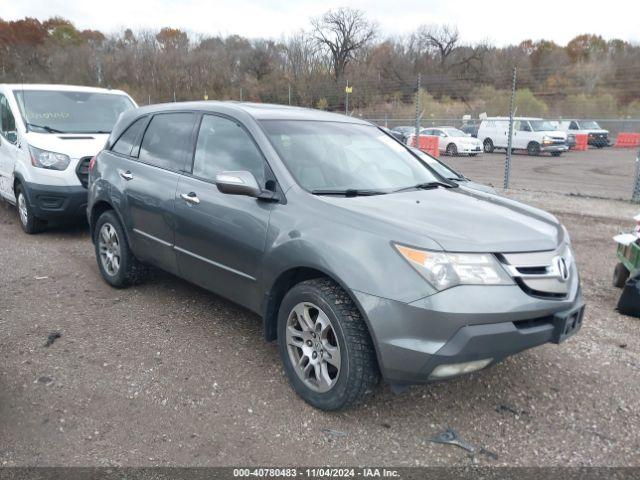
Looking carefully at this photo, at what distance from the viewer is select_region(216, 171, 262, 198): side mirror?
3295 millimetres

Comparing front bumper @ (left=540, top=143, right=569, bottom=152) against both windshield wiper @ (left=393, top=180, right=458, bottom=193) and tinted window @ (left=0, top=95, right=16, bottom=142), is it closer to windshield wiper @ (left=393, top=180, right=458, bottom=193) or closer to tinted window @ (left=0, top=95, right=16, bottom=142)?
tinted window @ (left=0, top=95, right=16, bottom=142)

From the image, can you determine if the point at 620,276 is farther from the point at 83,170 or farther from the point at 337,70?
the point at 337,70

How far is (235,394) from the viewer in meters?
3.32

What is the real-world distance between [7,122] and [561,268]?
7499mm

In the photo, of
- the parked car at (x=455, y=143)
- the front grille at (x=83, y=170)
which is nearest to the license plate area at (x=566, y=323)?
the front grille at (x=83, y=170)

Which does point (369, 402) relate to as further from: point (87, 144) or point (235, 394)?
point (87, 144)

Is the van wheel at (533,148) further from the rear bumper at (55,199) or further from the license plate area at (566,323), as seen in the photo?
the license plate area at (566,323)

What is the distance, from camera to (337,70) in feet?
110

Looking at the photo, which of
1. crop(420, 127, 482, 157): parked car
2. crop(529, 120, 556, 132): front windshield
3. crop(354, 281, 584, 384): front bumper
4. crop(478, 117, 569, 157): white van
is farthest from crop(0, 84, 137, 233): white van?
crop(529, 120, 556, 132): front windshield

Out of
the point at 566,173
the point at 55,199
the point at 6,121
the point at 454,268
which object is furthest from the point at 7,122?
the point at 566,173

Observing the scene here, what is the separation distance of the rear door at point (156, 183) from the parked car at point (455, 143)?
880 inches

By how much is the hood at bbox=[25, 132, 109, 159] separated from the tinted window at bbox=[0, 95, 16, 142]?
62 centimetres

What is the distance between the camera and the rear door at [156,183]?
164 inches

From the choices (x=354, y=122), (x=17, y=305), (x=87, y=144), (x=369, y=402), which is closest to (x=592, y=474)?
(x=369, y=402)
